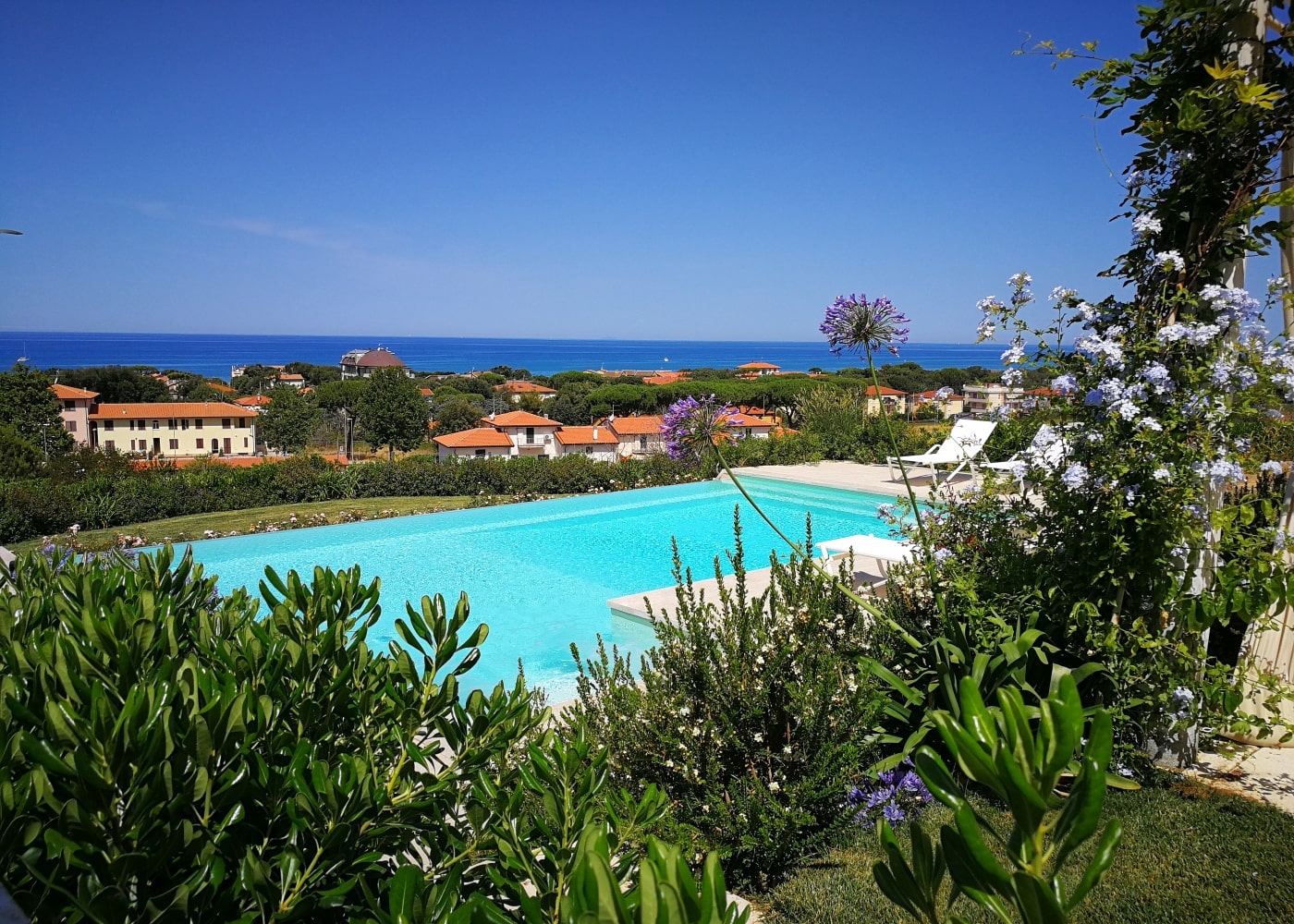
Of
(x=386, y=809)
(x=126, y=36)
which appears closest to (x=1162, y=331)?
(x=386, y=809)

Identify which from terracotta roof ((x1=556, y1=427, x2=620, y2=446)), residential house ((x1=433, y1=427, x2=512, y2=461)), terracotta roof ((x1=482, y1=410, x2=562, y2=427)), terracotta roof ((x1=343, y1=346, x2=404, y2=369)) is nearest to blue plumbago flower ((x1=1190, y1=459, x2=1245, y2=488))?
residential house ((x1=433, y1=427, x2=512, y2=461))

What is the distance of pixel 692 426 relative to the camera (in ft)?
11.6

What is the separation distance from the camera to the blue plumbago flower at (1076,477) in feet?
9.64

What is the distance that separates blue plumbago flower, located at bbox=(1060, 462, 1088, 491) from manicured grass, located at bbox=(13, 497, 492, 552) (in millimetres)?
11269

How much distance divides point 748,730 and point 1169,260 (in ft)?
8.29

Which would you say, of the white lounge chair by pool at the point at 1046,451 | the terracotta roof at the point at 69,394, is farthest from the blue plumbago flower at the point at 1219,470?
the terracotta roof at the point at 69,394

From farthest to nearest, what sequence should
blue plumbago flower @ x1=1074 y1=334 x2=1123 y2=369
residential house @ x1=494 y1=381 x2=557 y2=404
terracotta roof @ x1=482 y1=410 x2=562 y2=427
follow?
residential house @ x1=494 y1=381 x2=557 y2=404 < terracotta roof @ x1=482 y1=410 x2=562 y2=427 < blue plumbago flower @ x1=1074 y1=334 x2=1123 y2=369

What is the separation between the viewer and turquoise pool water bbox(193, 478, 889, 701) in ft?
25.2

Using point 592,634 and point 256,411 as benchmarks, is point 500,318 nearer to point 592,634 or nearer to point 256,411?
point 256,411

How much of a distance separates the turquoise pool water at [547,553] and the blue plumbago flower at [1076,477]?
13.9ft

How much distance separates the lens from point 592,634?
761 centimetres

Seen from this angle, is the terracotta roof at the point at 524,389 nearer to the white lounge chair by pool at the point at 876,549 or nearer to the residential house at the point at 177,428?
the residential house at the point at 177,428

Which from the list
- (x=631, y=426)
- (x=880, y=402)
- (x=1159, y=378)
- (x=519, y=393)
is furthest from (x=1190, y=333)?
(x=519, y=393)

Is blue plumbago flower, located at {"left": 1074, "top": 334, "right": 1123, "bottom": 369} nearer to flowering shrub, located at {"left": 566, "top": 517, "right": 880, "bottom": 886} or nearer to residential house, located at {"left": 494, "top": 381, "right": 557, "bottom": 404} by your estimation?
flowering shrub, located at {"left": 566, "top": 517, "right": 880, "bottom": 886}
